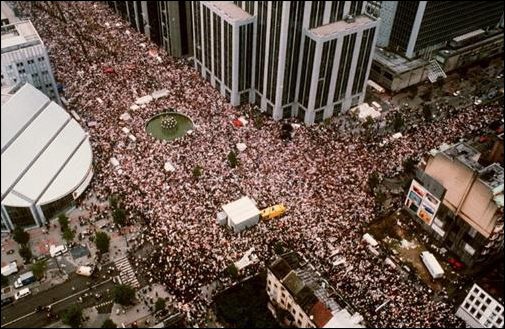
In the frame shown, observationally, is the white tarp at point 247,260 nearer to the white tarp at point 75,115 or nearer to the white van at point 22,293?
the white van at point 22,293

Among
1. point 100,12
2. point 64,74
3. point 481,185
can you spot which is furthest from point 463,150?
point 100,12

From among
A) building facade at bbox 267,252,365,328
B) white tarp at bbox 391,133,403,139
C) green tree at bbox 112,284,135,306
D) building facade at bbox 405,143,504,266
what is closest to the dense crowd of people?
white tarp at bbox 391,133,403,139

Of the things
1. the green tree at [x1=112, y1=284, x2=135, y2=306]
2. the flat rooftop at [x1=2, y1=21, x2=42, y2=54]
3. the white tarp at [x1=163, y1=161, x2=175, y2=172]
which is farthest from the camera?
the flat rooftop at [x1=2, y1=21, x2=42, y2=54]

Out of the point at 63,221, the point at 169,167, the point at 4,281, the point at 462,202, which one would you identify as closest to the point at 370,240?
the point at 462,202

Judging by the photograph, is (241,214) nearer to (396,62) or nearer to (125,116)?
(125,116)

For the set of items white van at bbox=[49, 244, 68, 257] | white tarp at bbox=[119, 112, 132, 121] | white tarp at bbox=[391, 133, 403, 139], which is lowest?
white van at bbox=[49, 244, 68, 257]

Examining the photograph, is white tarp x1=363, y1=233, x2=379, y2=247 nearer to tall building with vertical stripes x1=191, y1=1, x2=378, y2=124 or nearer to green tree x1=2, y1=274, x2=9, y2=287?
tall building with vertical stripes x1=191, y1=1, x2=378, y2=124

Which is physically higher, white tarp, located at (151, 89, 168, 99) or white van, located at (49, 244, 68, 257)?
white tarp, located at (151, 89, 168, 99)
